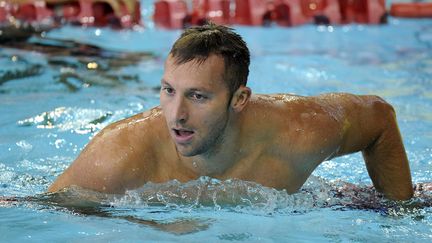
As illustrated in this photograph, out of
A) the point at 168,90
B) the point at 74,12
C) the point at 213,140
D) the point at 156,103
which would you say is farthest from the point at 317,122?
the point at 74,12

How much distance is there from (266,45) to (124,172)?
4.87 m

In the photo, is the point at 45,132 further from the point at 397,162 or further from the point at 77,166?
the point at 397,162

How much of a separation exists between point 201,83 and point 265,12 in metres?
6.14

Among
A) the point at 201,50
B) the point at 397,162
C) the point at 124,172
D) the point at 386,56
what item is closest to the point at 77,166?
the point at 124,172

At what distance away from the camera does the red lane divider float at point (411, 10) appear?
9016mm

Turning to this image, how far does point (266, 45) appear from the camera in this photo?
7801mm

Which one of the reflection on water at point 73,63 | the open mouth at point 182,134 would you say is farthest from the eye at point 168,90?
the reflection on water at point 73,63

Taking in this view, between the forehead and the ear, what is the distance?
0.15 meters

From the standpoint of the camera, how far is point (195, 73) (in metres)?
2.88

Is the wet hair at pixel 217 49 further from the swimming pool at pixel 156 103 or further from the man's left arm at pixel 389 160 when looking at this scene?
the man's left arm at pixel 389 160

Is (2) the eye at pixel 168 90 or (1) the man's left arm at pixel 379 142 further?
(1) the man's left arm at pixel 379 142

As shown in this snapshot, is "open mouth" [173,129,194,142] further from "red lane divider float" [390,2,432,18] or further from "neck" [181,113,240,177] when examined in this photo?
"red lane divider float" [390,2,432,18]

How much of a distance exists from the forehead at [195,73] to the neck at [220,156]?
0.28m

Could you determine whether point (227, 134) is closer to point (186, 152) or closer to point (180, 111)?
point (186, 152)
